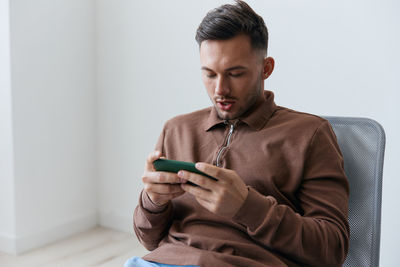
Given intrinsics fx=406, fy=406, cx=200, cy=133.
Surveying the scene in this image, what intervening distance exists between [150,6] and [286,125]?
1579 millimetres

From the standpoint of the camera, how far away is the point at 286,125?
1105mm

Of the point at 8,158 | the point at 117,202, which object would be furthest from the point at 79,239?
the point at 8,158

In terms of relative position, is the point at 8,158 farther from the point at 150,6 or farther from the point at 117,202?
the point at 150,6

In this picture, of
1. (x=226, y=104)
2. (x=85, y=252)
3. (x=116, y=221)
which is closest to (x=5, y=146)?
(x=85, y=252)

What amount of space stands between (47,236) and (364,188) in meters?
1.98

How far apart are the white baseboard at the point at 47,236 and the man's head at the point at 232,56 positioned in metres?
1.70

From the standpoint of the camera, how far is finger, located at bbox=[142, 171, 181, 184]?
3.04ft

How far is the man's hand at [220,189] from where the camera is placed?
0.87m

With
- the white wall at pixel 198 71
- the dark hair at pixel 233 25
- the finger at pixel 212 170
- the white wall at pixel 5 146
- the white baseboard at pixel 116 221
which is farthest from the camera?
the white baseboard at pixel 116 221

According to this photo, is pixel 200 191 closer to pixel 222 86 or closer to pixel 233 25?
pixel 222 86

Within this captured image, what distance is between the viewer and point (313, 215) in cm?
101

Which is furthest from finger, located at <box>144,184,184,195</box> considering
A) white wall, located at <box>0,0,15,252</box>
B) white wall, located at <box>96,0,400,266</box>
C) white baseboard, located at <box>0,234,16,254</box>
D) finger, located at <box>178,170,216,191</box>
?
white baseboard, located at <box>0,234,16,254</box>

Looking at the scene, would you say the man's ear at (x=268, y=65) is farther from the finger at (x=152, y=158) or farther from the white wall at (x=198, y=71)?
the white wall at (x=198, y=71)

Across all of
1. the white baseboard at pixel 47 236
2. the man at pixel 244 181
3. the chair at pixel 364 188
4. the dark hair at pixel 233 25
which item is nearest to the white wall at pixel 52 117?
the white baseboard at pixel 47 236
